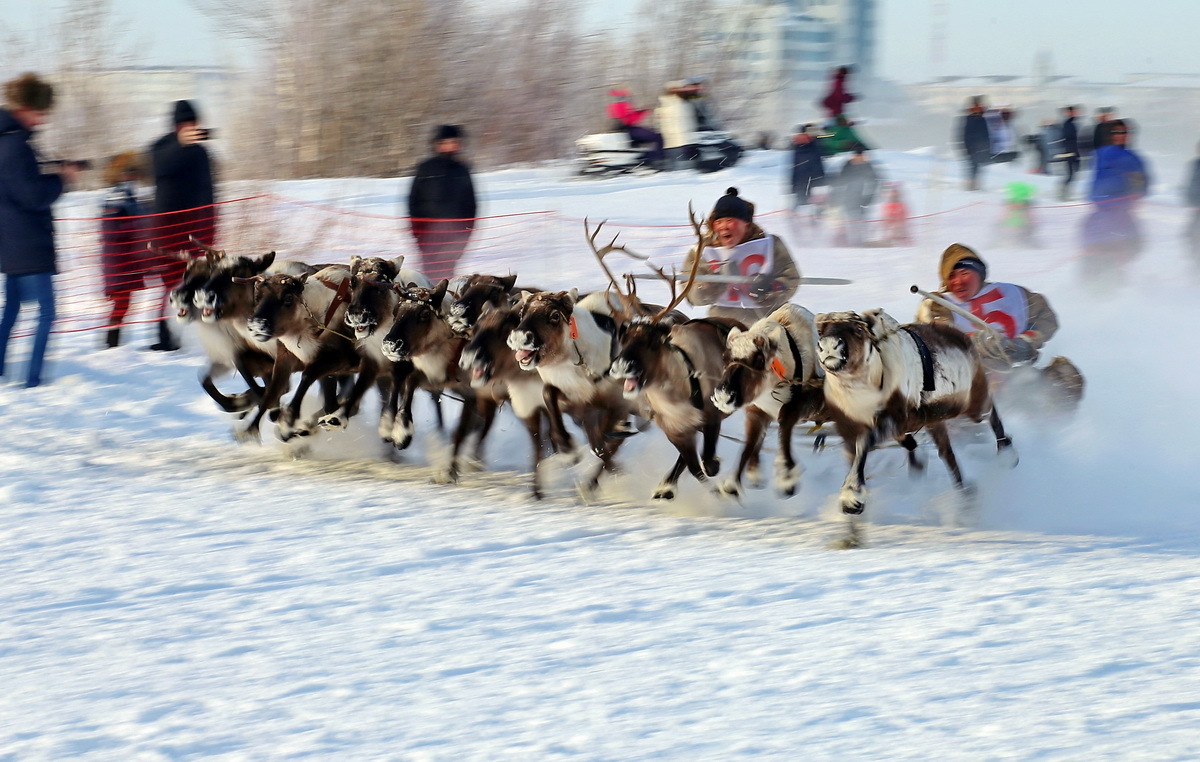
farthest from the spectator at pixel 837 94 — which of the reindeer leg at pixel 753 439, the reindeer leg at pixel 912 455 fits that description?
the reindeer leg at pixel 753 439

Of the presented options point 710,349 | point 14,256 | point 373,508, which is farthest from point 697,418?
point 14,256

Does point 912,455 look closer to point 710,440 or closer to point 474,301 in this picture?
point 710,440

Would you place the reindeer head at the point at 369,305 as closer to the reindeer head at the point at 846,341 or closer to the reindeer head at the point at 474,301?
the reindeer head at the point at 474,301

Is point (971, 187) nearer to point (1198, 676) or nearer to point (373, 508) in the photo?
point (373, 508)

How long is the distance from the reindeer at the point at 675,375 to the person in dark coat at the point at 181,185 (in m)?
4.11

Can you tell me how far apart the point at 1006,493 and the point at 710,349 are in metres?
1.67

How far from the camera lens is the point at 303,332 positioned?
6098 millimetres

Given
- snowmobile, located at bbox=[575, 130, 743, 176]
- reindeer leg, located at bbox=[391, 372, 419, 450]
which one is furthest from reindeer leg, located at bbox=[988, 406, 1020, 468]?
snowmobile, located at bbox=[575, 130, 743, 176]

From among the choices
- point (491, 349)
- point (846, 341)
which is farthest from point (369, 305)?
point (846, 341)

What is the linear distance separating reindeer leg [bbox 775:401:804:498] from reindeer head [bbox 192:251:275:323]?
2.72 meters

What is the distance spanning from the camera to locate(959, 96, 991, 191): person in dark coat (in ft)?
50.2

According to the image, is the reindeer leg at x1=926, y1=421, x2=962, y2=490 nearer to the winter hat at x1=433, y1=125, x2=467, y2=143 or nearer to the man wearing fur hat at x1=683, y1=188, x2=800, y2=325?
the man wearing fur hat at x1=683, y1=188, x2=800, y2=325

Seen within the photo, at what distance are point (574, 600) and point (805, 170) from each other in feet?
36.3

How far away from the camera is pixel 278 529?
524cm
